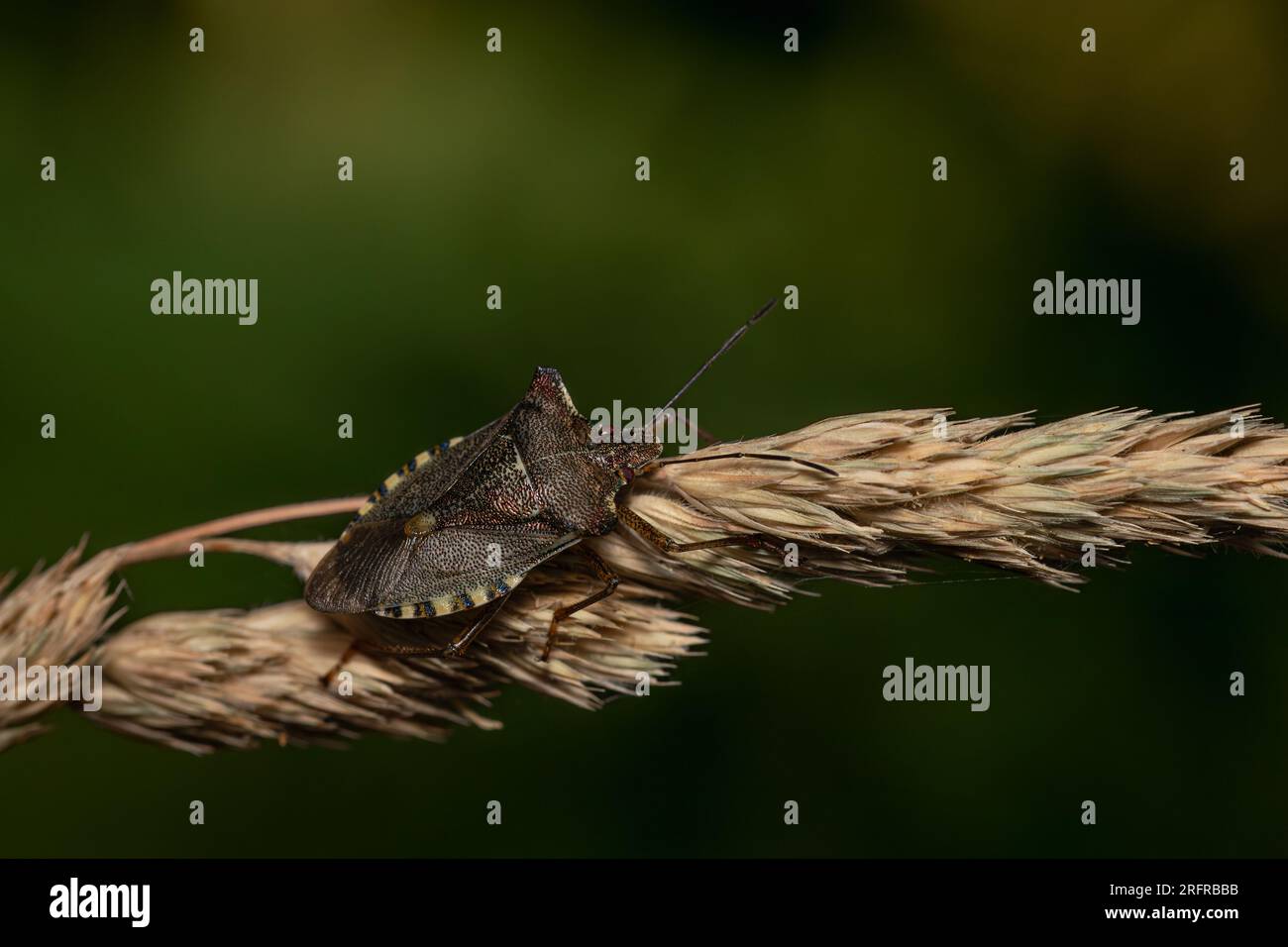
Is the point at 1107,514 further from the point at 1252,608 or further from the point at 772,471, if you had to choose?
the point at 1252,608

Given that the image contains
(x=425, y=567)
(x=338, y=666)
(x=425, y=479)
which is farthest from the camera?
(x=425, y=479)

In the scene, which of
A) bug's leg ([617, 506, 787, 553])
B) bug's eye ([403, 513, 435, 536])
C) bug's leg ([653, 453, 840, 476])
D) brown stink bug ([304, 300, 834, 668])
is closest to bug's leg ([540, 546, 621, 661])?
brown stink bug ([304, 300, 834, 668])

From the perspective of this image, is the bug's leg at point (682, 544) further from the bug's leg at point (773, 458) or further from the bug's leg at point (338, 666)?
the bug's leg at point (338, 666)

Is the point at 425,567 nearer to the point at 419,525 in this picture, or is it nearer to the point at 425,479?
the point at 419,525

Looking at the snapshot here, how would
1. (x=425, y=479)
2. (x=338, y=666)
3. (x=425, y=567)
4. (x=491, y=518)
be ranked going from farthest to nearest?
(x=425, y=479) < (x=491, y=518) < (x=425, y=567) < (x=338, y=666)

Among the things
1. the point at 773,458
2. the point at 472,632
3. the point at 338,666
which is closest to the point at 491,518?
the point at 472,632

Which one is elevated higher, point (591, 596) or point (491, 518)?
point (491, 518)

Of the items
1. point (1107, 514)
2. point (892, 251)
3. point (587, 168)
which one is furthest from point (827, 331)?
point (1107, 514)
